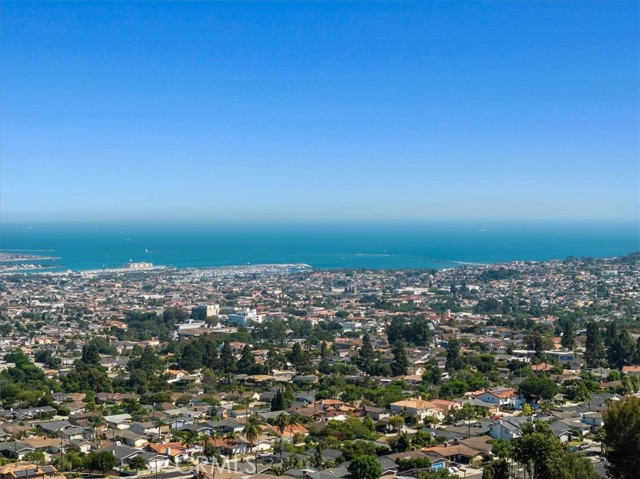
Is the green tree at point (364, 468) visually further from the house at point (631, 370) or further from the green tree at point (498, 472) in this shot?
the house at point (631, 370)

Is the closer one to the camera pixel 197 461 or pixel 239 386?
pixel 197 461

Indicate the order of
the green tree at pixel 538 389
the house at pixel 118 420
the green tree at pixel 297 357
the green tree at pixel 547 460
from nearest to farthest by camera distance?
the green tree at pixel 547 460 → the house at pixel 118 420 → the green tree at pixel 538 389 → the green tree at pixel 297 357

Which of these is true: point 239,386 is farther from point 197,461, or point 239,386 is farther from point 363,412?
point 197,461

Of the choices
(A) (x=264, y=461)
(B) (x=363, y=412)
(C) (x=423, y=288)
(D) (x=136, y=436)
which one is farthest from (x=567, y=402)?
(C) (x=423, y=288)

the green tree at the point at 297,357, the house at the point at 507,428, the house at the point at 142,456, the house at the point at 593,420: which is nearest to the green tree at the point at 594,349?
the house at the point at 593,420

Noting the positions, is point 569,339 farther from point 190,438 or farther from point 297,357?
point 190,438
